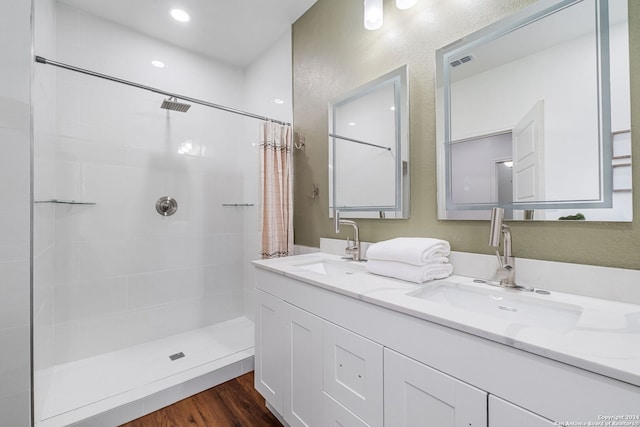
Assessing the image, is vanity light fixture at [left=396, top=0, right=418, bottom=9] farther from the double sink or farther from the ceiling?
the double sink

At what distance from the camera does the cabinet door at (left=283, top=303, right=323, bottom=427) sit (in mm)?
1093

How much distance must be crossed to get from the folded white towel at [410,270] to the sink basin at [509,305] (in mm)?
49

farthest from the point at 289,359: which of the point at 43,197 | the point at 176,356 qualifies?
the point at 43,197

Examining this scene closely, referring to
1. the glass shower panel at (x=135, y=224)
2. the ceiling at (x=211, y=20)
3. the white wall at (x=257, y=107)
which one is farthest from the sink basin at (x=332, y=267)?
the ceiling at (x=211, y=20)

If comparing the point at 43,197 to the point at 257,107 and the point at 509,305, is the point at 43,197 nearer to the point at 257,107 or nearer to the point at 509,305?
the point at 257,107

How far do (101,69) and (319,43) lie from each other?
5.33ft

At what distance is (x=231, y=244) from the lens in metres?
2.63

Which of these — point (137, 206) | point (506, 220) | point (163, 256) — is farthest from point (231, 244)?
point (506, 220)

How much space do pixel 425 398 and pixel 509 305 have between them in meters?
0.43

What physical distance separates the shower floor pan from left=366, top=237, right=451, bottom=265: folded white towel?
1.38 metres

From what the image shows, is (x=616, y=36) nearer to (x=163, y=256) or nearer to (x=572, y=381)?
(x=572, y=381)

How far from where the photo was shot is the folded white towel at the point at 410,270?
41.1 inches

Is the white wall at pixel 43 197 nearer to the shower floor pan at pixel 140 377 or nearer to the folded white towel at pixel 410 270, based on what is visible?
the shower floor pan at pixel 140 377

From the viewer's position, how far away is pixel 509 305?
0.90 meters
